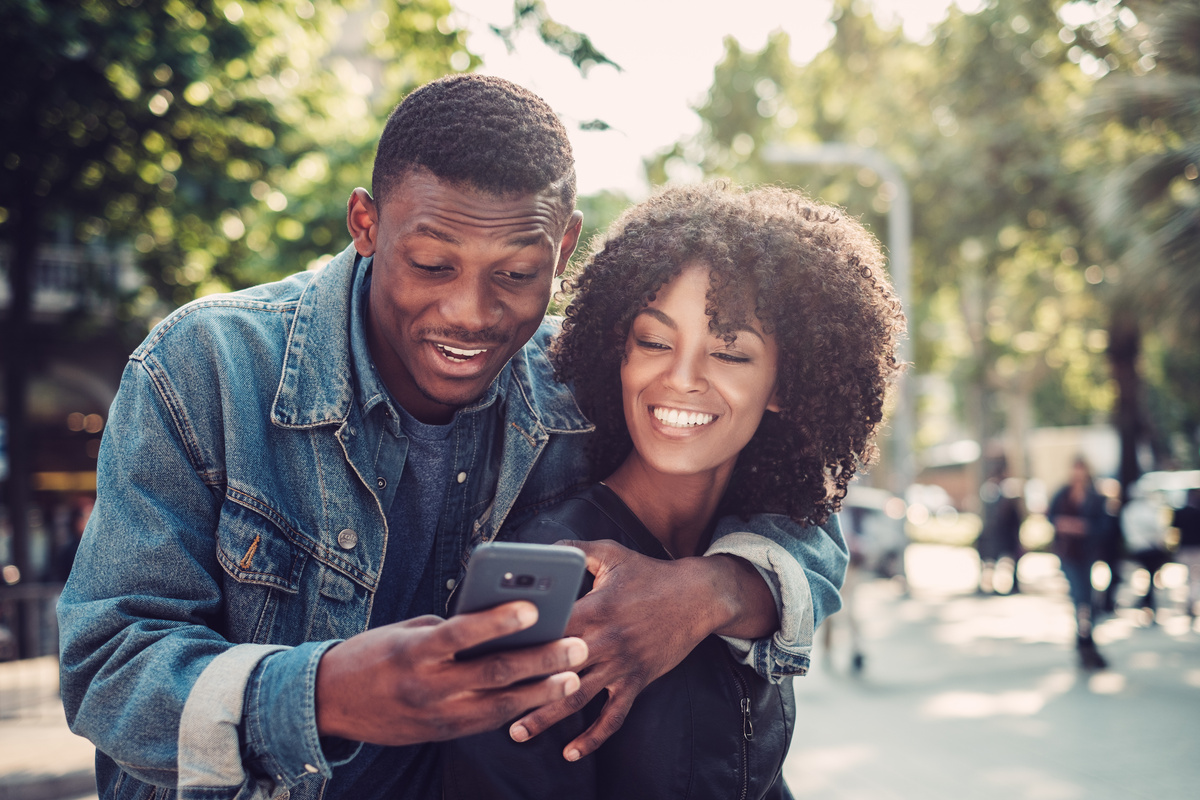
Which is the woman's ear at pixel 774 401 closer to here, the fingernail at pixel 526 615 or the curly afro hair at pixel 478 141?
the curly afro hair at pixel 478 141

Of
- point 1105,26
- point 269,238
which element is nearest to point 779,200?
point 269,238

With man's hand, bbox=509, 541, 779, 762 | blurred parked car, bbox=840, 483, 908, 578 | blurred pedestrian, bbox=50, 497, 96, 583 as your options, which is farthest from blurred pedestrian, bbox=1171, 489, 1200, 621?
blurred pedestrian, bbox=50, 497, 96, 583

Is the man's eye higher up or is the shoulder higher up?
the man's eye

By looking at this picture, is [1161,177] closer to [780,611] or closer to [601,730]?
[780,611]

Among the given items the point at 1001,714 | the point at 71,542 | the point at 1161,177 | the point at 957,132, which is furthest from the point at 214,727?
the point at 957,132

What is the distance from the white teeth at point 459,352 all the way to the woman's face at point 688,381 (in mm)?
380

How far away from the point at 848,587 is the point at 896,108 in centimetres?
1054

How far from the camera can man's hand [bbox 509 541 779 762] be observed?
170 cm

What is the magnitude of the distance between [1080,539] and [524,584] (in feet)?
34.0

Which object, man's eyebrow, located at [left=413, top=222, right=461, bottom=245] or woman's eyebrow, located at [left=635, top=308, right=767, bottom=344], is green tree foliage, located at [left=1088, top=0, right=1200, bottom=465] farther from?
man's eyebrow, located at [left=413, top=222, right=461, bottom=245]

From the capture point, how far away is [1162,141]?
10.9 m

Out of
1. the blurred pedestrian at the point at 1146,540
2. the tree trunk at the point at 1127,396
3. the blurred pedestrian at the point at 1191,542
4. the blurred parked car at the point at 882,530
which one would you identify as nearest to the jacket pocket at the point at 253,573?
the blurred pedestrian at the point at 1191,542

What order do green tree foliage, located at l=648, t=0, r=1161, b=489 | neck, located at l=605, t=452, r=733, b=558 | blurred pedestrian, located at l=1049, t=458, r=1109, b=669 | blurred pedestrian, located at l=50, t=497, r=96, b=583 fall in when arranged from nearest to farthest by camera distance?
neck, located at l=605, t=452, r=733, b=558 < blurred pedestrian, located at l=1049, t=458, r=1109, b=669 < blurred pedestrian, located at l=50, t=497, r=96, b=583 < green tree foliage, located at l=648, t=0, r=1161, b=489

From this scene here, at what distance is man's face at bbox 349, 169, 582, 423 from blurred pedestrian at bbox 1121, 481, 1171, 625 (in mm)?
12499
